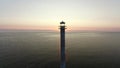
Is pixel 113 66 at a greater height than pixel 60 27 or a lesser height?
lesser

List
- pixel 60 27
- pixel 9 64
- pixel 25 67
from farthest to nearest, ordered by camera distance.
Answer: pixel 9 64 → pixel 25 67 → pixel 60 27

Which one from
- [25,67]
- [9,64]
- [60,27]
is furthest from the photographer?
[9,64]

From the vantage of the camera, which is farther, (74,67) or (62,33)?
(74,67)

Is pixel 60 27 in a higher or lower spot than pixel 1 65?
higher

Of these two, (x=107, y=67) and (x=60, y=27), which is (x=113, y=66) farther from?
(x=60, y=27)

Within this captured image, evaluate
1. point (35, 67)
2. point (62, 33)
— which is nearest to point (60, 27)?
point (62, 33)

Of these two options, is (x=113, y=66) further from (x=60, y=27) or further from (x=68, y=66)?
(x=60, y=27)

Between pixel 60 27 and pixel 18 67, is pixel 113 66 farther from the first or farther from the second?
pixel 60 27

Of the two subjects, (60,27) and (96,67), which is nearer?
(60,27)

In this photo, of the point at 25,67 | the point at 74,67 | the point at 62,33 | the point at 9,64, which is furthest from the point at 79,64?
the point at 62,33
